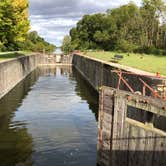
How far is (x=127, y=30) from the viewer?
10188 cm

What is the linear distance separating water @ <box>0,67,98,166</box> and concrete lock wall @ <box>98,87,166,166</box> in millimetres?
2511

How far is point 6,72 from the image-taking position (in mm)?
38719

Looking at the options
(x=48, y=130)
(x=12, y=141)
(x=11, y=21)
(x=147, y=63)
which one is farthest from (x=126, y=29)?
(x=12, y=141)

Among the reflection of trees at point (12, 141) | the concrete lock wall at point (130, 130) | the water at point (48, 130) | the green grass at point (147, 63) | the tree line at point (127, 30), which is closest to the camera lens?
the concrete lock wall at point (130, 130)

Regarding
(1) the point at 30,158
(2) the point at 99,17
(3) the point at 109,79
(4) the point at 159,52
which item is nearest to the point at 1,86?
(3) the point at 109,79

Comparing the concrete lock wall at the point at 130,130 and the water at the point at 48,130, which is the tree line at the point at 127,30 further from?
the concrete lock wall at the point at 130,130

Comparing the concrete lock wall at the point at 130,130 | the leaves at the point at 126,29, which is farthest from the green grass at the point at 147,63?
the leaves at the point at 126,29

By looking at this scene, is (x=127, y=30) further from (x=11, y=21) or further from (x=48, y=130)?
(x=48, y=130)

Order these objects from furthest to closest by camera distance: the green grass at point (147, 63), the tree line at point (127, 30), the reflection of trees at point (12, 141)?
the tree line at point (127, 30) → the green grass at point (147, 63) → the reflection of trees at point (12, 141)

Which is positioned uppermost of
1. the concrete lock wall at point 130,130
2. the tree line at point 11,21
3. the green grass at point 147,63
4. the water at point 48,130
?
the tree line at point 11,21

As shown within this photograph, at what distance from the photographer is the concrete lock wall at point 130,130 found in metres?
11.8

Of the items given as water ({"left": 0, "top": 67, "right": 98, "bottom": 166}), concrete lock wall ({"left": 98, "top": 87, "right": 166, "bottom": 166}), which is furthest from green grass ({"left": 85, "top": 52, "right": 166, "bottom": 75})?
concrete lock wall ({"left": 98, "top": 87, "right": 166, "bottom": 166})

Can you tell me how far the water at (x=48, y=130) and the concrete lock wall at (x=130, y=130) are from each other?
8.24 feet

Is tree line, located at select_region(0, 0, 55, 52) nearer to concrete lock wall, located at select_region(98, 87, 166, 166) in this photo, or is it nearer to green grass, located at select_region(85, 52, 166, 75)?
green grass, located at select_region(85, 52, 166, 75)
